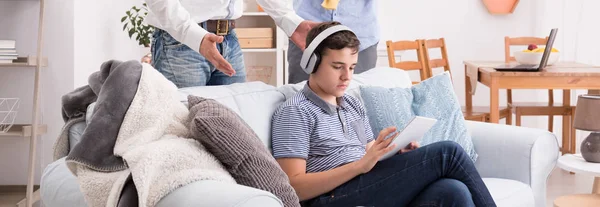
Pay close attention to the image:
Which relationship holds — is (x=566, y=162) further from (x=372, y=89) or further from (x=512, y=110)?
(x=512, y=110)

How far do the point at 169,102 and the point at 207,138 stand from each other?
20 centimetres

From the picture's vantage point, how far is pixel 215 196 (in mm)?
1706

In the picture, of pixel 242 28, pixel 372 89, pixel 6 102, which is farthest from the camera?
pixel 242 28

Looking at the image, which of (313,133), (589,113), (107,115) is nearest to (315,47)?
(313,133)

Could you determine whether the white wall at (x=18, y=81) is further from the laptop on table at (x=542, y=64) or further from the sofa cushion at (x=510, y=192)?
the laptop on table at (x=542, y=64)

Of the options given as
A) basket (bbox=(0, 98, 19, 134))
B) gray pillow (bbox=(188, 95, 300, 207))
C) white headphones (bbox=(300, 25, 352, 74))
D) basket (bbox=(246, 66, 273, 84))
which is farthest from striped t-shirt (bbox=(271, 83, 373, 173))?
basket (bbox=(246, 66, 273, 84))

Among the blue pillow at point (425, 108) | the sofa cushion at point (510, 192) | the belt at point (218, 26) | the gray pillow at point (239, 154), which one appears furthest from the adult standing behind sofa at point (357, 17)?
the gray pillow at point (239, 154)

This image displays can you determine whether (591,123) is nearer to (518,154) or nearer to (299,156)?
(518,154)

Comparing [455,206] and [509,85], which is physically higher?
[509,85]

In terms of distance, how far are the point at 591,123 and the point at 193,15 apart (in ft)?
5.53

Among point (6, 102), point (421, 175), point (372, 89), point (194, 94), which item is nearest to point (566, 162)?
point (372, 89)

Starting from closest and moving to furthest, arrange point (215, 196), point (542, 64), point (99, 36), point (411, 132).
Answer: point (215, 196) → point (411, 132) → point (542, 64) → point (99, 36)

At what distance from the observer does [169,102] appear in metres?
2.10

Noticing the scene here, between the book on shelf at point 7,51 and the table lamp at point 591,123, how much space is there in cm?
262
